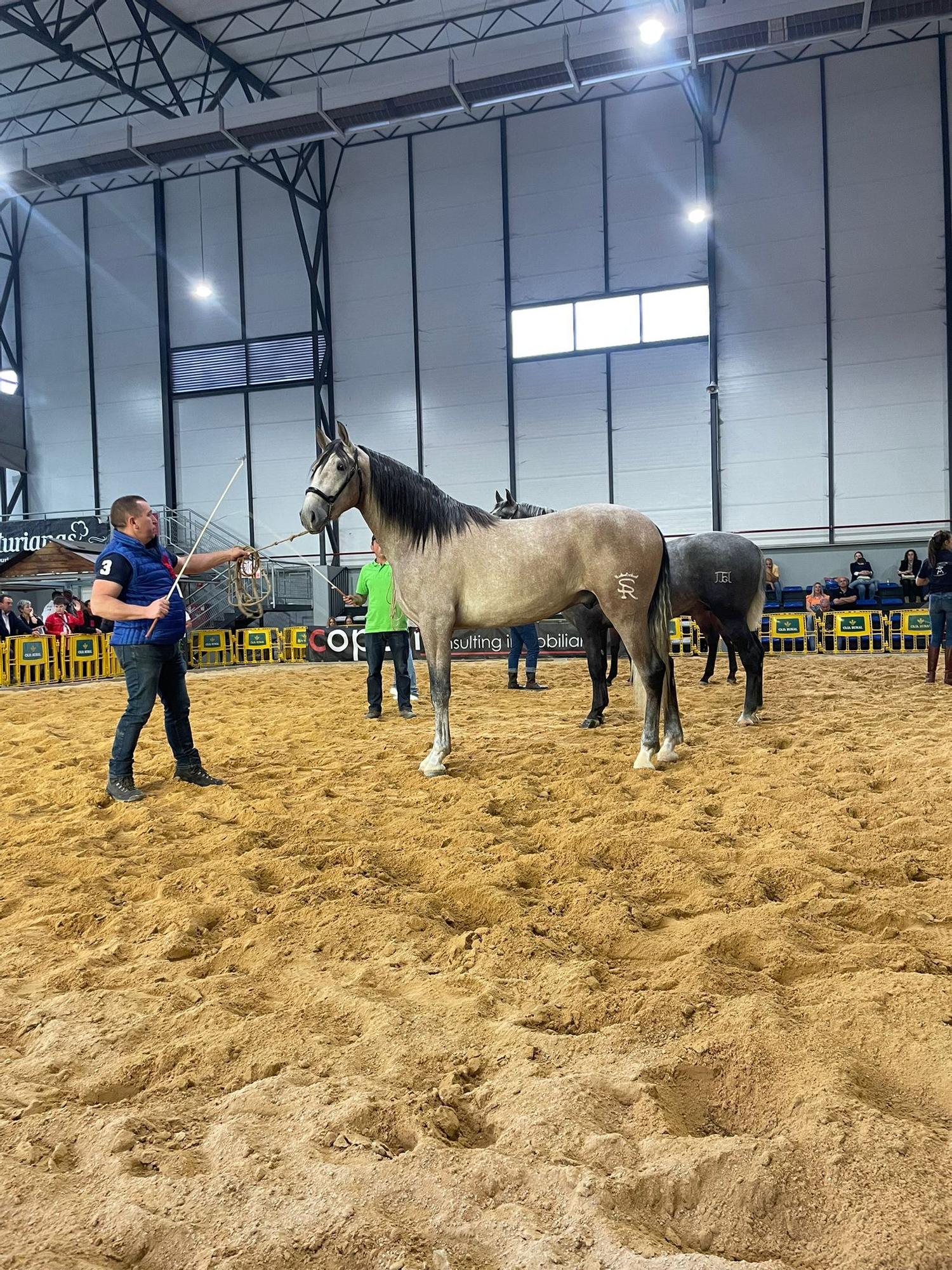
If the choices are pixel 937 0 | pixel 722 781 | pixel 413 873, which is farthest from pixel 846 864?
pixel 937 0

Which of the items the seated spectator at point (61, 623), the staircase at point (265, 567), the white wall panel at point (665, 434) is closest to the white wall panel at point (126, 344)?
the staircase at point (265, 567)

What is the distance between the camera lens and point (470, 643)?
1399 centimetres

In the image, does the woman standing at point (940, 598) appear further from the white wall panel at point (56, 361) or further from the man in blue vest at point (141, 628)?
the white wall panel at point (56, 361)

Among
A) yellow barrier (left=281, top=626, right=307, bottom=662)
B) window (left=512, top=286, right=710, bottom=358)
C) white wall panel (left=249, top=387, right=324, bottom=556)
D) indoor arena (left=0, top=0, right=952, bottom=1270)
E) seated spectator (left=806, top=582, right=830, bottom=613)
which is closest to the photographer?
indoor arena (left=0, top=0, right=952, bottom=1270)

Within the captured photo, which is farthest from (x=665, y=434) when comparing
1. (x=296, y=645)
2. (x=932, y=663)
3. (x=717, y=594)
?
(x=717, y=594)

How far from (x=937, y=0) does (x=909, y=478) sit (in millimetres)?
8031

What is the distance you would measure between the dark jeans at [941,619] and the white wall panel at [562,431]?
9808mm

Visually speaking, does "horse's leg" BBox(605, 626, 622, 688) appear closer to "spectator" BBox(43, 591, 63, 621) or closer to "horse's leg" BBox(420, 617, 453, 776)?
"horse's leg" BBox(420, 617, 453, 776)

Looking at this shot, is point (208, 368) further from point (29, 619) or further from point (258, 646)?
point (29, 619)

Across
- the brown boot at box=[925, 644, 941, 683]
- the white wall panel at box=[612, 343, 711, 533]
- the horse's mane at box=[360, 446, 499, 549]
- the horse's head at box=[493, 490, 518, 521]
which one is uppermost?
the white wall panel at box=[612, 343, 711, 533]

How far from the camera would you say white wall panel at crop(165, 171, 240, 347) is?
20.0m

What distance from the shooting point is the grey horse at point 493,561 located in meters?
4.93

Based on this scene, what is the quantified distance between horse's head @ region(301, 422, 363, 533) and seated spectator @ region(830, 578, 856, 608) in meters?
12.4

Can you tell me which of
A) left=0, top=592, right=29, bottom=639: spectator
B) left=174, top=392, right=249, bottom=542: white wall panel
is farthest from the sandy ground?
left=174, top=392, right=249, bottom=542: white wall panel
